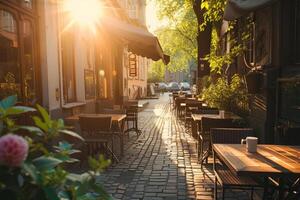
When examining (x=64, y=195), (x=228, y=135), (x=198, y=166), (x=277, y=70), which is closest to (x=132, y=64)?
(x=198, y=166)

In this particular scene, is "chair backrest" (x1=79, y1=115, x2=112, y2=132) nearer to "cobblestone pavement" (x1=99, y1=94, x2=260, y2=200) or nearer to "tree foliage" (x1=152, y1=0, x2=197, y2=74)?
"cobblestone pavement" (x1=99, y1=94, x2=260, y2=200)

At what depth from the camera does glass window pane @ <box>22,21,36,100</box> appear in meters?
5.61

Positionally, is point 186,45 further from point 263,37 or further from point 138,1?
point 263,37

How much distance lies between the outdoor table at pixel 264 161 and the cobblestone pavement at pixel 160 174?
3.94 feet

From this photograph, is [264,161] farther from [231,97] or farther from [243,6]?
[231,97]

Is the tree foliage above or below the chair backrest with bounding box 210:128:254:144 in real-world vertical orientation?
above

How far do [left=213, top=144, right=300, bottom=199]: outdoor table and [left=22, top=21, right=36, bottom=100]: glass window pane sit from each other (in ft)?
12.1

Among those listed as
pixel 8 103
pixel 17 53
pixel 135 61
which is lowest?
pixel 8 103

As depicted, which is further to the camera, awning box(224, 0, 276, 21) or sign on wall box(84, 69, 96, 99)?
sign on wall box(84, 69, 96, 99)

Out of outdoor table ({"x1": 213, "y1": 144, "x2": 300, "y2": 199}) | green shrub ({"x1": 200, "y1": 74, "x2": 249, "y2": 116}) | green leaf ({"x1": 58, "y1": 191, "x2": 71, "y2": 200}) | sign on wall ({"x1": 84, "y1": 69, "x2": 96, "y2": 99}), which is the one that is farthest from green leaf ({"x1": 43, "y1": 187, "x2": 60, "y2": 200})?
sign on wall ({"x1": 84, "y1": 69, "x2": 96, "y2": 99})

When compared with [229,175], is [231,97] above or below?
above

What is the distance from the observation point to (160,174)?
5.43m

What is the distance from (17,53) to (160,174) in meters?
3.23

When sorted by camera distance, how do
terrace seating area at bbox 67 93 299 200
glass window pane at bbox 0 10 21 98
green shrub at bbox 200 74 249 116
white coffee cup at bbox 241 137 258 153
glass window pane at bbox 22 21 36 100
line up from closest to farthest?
terrace seating area at bbox 67 93 299 200 → white coffee cup at bbox 241 137 258 153 → glass window pane at bbox 0 10 21 98 → glass window pane at bbox 22 21 36 100 → green shrub at bbox 200 74 249 116
